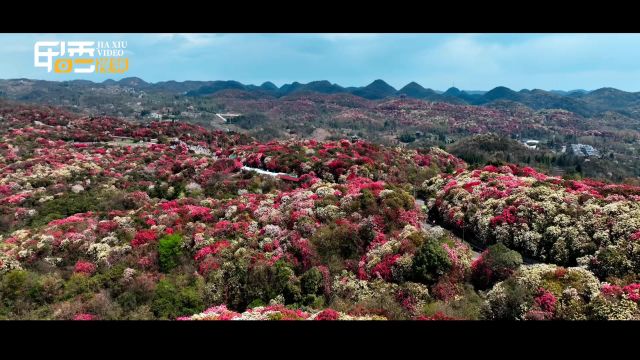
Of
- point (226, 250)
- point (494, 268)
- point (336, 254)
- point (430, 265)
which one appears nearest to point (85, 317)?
point (226, 250)

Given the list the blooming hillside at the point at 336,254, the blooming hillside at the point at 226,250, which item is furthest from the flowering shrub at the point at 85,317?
the blooming hillside at the point at 336,254

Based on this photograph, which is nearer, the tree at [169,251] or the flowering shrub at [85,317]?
the flowering shrub at [85,317]

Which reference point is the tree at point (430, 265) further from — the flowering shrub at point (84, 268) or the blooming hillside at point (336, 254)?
the flowering shrub at point (84, 268)

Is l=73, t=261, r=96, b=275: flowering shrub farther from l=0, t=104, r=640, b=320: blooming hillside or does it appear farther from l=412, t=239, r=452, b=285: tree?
l=412, t=239, r=452, b=285: tree

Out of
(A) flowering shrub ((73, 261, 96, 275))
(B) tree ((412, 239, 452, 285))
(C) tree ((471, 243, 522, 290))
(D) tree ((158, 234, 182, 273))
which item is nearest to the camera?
(B) tree ((412, 239, 452, 285))

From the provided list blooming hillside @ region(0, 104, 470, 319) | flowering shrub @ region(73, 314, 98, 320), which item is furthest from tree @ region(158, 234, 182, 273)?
flowering shrub @ region(73, 314, 98, 320)

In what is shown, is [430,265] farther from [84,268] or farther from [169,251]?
[84,268]

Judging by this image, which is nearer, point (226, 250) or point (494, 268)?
point (494, 268)
